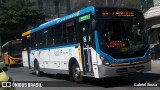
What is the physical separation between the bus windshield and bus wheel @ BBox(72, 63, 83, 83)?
211 cm

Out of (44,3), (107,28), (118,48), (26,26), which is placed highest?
(44,3)

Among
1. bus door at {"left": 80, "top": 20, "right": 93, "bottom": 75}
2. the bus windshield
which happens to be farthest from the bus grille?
bus door at {"left": 80, "top": 20, "right": 93, "bottom": 75}

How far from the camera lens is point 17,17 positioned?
49844 millimetres

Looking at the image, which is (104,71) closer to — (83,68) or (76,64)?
(83,68)

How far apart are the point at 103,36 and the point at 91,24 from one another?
0.65 metres

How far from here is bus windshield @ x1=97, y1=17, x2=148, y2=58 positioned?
1203 cm

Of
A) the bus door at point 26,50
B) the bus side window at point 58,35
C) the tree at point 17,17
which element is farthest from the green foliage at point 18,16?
the bus side window at point 58,35

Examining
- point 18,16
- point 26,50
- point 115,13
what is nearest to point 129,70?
point 115,13

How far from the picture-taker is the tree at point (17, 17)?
49625 millimetres

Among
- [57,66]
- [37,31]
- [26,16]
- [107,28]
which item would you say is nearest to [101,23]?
[107,28]

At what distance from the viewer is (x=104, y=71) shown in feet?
38.4

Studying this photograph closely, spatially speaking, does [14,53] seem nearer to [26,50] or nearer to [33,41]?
[26,50]

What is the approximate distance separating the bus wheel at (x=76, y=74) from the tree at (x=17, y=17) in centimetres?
3670

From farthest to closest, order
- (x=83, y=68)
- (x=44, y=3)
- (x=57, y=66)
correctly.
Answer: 1. (x=44, y=3)
2. (x=57, y=66)
3. (x=83, y=68)
